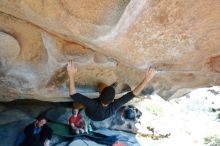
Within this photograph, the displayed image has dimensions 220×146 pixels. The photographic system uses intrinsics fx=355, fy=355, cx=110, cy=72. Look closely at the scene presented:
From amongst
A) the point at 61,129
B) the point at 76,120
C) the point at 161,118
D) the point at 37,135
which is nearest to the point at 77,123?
the point at 76,120

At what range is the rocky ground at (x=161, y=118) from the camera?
5.50 metres

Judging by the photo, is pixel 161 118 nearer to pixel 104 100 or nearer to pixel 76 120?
pixel 76 120

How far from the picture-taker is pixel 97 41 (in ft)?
11.8

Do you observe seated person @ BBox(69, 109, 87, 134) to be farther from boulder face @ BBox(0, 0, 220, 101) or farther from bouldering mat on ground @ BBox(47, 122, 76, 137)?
boulder face @ BBox(0, 0, 220, 101)

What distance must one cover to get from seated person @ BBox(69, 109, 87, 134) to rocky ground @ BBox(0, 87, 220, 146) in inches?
8.8

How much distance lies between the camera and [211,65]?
4.36 m

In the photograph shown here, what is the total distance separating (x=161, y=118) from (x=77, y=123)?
10.2 feet

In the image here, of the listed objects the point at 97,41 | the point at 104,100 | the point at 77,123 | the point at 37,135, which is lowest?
the point at 37,135

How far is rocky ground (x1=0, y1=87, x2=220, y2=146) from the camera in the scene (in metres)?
5.50

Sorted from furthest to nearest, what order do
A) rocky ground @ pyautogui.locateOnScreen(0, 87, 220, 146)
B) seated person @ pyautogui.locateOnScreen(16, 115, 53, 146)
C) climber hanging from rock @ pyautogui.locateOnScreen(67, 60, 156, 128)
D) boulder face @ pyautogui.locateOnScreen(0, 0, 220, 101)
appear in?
rocky ground @ pyautogui.locateOnScreen(0, 87, 220, 146) → seated person @ pyautogui.locateOnScreen(16, 115, 53, 146) → climber hanging from rock @ pyautogui.locateOnScreen(67, 60, 156, 128) → boulder face @ pyautogui.locateOnScreen(0, 0, 220, 101)

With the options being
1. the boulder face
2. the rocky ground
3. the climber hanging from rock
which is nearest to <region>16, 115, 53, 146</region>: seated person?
the rocky ground

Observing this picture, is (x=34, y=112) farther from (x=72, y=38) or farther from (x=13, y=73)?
(x=72, y=38)

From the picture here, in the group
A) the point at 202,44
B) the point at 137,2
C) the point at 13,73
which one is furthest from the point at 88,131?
the point at 137,2

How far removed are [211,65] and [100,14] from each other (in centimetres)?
181
